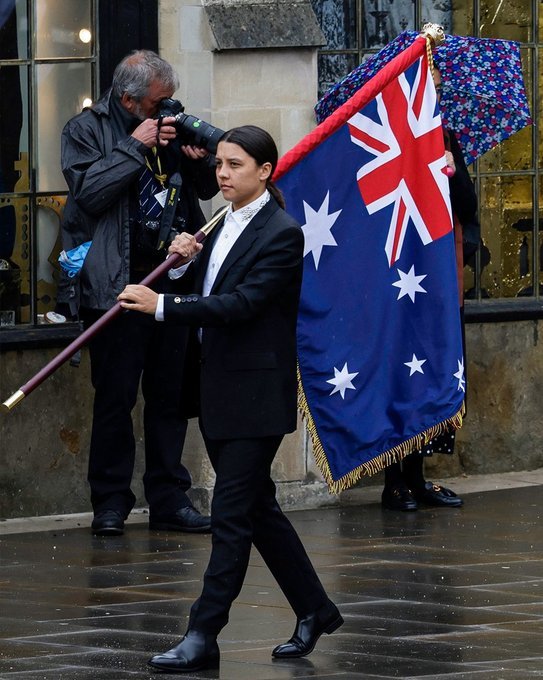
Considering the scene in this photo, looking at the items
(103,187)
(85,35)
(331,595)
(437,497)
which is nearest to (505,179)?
(437,497)

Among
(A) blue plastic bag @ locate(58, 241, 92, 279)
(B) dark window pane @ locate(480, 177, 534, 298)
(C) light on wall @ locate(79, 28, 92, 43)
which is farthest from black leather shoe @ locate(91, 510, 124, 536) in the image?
(B) dark window pane @ locate(480, 177, 534, 298)

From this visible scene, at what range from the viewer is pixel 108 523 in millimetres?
9133

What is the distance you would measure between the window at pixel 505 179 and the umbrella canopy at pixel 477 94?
0.98 m

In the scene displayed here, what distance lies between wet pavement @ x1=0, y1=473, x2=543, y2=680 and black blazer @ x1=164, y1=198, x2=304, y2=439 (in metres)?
0.80

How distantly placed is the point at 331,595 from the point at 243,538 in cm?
135

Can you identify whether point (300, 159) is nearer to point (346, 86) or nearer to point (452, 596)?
point (346, 86)

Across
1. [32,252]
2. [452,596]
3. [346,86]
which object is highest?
[346,86]

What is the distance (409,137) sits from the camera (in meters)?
8.97

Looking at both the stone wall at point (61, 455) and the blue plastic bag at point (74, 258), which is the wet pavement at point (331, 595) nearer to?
the stone wall at point (61, 455)

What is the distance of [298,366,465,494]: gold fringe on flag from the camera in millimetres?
8664

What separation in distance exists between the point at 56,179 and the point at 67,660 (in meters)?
3.75

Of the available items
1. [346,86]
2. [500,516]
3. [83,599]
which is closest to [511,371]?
[500,516]

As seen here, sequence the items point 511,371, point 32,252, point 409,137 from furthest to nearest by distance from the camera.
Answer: point 511,371
point 32,252
point 409,137

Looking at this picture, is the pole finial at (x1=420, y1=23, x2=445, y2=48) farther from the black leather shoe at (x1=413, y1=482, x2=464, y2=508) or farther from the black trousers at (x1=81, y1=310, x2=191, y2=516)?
the black leather shoe at (x1=413, y1=482, x2=464, y2=508)
